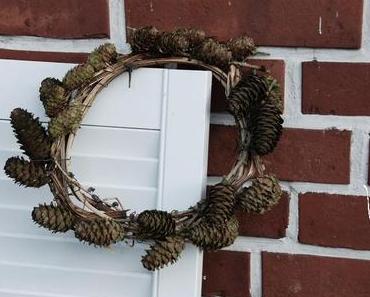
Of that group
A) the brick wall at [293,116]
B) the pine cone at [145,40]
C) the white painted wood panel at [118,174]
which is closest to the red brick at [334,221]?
the brick wall at [293,116]

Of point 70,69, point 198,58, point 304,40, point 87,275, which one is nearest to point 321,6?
point 304,40

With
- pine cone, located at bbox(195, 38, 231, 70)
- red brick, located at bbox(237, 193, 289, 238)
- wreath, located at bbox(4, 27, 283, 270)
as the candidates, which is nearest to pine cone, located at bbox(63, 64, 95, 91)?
wreath, located at bbox(4, 27, 283, 270)

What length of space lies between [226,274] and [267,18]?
0.30 meters

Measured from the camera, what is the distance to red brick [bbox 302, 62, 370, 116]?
0.75 m

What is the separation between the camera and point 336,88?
760 millimetres

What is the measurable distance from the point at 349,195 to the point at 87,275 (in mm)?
307

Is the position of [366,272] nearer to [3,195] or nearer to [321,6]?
[321,6]

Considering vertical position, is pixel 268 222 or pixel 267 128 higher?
pixel 267 128

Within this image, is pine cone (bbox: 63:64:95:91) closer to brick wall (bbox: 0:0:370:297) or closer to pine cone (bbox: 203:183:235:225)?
brick wall (bbox: 0:0:370:297)

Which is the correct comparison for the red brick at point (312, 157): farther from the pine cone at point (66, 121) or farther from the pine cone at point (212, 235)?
the pine cone at point (66, 121)

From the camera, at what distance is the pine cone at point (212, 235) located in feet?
2.40

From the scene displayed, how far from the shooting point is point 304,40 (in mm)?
756

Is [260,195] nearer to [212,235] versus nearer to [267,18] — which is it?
[212,235]

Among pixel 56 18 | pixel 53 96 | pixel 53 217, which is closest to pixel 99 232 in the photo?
pixel 53 217
